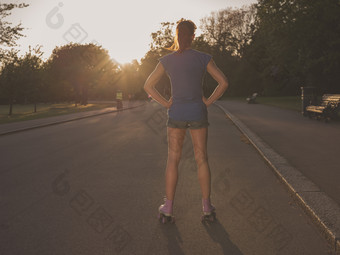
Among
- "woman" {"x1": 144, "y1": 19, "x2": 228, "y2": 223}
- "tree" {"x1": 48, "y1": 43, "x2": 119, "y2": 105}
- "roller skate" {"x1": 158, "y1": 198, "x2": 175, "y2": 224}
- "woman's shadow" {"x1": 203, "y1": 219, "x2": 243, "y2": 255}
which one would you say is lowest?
"woman's shadow" {"x1": 203, "y1": 219, "x2": 243, "y2": 255}

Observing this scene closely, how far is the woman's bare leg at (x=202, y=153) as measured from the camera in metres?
3.37

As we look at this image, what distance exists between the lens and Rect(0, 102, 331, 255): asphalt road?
300cm

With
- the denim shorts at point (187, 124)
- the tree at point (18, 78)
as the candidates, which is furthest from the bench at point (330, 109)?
the tree at point (18, 78)

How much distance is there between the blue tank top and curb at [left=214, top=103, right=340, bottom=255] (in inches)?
59.8

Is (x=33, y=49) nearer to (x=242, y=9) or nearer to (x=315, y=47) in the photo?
(x=315, y=47)

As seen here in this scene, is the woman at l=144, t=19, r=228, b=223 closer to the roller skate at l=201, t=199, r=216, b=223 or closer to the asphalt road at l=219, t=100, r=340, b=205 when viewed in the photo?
the roller skate at l=201, t=199, r=216, b=223

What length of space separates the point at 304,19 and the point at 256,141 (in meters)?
22.1

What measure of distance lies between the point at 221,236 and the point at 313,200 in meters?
1.33

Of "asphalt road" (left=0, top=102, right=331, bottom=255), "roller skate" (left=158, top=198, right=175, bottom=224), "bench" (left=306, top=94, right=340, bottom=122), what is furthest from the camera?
"bench" (left=306, top=94, right=340, bottom=122)

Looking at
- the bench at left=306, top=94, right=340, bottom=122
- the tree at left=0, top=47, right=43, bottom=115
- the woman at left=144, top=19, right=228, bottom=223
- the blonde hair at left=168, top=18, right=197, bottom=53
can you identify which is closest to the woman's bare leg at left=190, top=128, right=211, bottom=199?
the woman at left=144, top=19, right=228, bottom=223

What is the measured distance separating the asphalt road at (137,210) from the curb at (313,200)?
0.30ft

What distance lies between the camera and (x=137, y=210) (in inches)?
154

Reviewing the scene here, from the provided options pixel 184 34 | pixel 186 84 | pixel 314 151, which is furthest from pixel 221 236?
pixel 314 151

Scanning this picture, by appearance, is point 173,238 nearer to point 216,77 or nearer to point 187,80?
point 187,80
